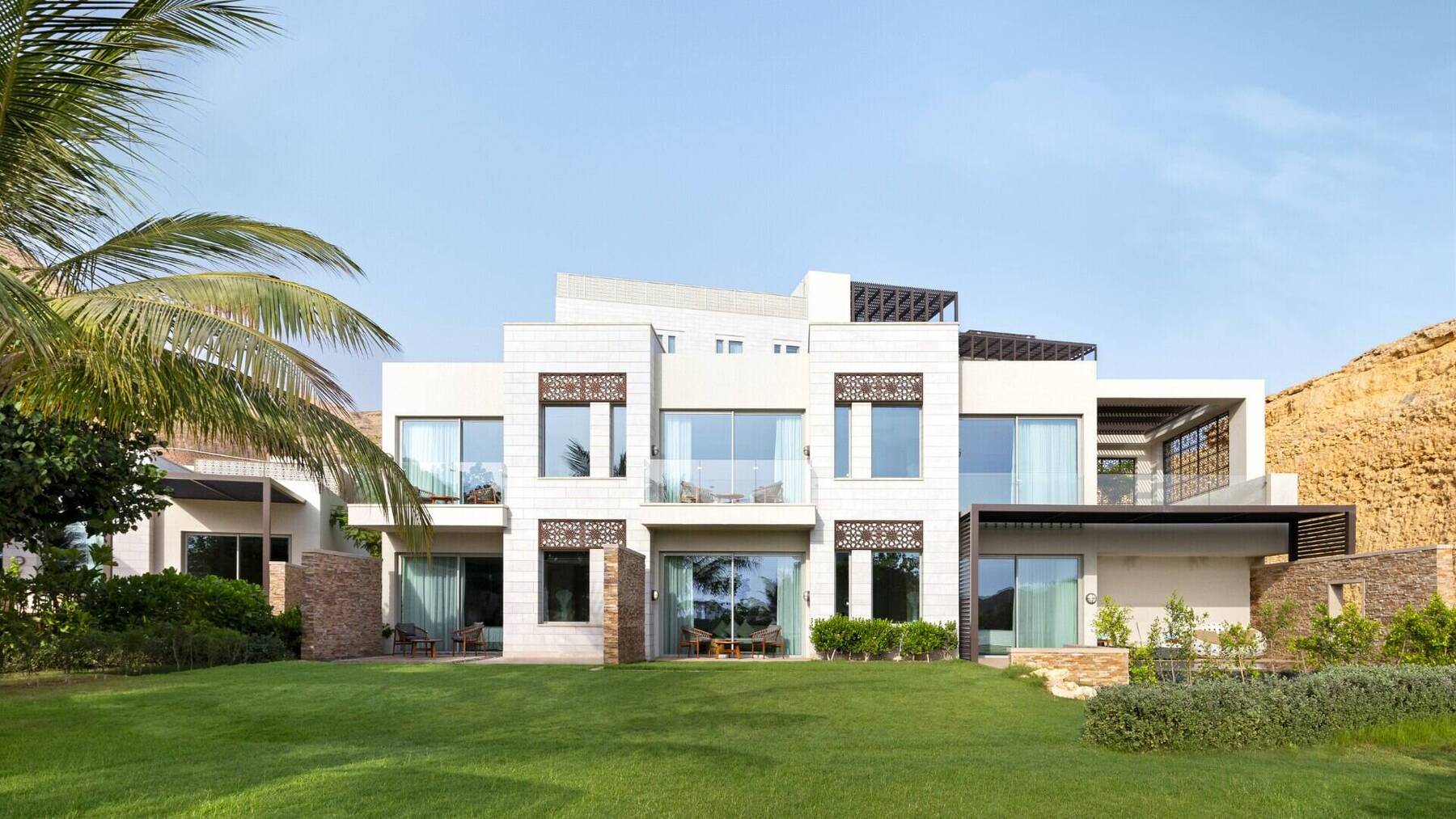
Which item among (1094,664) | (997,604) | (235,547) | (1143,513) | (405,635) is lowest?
(405,635)

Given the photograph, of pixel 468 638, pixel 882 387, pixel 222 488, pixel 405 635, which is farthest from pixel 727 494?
pixel 222 488

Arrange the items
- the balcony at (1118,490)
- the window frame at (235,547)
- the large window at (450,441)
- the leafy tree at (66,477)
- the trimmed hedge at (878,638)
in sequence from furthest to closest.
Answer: the window frame at (235,547)
the large window at (450,441)
the balcony at (1118,490)
the trimmed hedge at (878,638)
the leafy tree at (66,477)

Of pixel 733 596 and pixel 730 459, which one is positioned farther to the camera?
pixel 730 459

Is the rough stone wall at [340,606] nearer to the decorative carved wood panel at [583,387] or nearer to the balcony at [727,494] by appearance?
the decorative carved wood panel at [583,387]

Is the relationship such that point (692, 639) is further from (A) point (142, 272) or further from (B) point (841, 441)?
(A) point (142, 272)

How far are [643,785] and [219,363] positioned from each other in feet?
14.3

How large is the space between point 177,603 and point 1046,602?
51.6 ft

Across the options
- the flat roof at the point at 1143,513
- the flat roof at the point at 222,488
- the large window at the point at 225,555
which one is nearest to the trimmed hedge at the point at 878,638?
the flat roof at the point at 1143,513

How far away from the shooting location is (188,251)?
8.19 metres

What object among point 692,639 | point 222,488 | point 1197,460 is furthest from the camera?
point 1197,460

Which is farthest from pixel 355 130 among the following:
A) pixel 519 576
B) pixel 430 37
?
pixel 519 576

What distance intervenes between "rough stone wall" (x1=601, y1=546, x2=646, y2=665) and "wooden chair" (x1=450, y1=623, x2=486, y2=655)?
12.1ft

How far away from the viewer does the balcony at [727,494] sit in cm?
1972

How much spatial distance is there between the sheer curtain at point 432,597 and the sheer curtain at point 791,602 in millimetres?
6446
